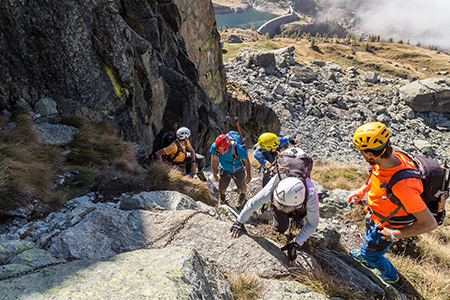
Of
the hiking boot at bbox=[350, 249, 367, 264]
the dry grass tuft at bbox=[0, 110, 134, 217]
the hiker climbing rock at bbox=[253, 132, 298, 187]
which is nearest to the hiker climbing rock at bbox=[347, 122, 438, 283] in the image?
the hiking boot at bbox=[350, 249, 367, 264]

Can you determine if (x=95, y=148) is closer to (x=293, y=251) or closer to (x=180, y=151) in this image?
(x=180, y=151)

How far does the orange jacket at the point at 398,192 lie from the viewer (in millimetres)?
2980

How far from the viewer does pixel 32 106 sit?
6.95 meters

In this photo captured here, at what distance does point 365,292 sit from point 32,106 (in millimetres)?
9309

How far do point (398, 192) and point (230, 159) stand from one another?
4157 mm

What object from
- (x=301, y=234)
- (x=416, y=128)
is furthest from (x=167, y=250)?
(x=416, y=128)

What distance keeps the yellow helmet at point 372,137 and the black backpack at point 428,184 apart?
1.47 feet

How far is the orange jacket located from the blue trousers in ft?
0.78

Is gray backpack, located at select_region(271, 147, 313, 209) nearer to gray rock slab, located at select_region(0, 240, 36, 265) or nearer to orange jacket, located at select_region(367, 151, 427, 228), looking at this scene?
orange jacket, located at select_region(367, 151, 427, 228)

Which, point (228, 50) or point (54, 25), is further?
point (228, 50)

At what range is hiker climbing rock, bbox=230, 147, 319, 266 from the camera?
3279 millimetres

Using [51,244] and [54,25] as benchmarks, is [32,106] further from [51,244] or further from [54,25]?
[51,244]

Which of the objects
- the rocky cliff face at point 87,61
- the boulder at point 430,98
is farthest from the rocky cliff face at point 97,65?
→ the boulder at point 430,98

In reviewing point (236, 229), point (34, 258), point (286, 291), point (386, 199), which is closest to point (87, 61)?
point (34, 258)
